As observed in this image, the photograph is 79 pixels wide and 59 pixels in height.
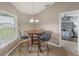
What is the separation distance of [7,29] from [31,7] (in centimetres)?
55

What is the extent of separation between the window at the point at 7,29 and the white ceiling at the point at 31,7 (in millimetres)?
210

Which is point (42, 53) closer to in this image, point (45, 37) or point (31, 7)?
point (45, 37)

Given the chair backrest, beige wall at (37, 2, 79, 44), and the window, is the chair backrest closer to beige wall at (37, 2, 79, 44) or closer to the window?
beige wall at (37, 2, 79, 44)

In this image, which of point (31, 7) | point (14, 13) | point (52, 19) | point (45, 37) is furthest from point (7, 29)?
point (52, 19)

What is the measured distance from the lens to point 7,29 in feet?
7.00

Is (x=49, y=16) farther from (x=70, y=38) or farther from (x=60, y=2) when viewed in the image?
(x=70, y=38)

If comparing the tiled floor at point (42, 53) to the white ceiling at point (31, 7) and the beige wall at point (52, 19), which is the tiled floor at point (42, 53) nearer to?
the beige wall at point (52, 19)

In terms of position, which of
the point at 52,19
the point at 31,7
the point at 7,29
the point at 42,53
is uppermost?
the point at 31,7

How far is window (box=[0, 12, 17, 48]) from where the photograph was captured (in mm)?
2066

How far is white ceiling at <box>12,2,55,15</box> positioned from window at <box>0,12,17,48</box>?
0.21 m

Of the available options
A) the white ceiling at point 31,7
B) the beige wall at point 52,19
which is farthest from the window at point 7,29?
the beige wall at point 52,19

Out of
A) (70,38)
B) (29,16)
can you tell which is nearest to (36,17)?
(29,16)

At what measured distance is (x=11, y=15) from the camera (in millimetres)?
2096

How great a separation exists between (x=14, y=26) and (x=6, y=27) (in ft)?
0.44
